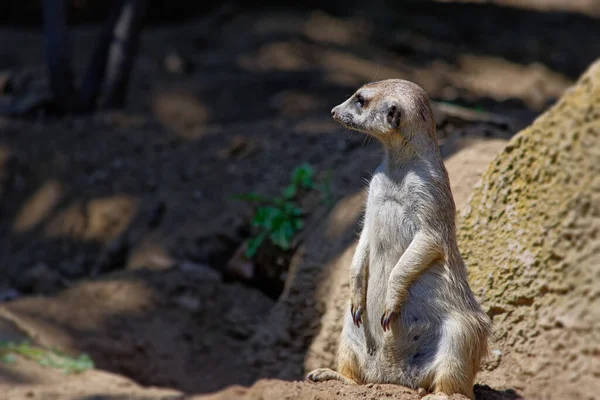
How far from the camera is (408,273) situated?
3.04 meters

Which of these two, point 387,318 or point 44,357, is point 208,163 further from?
point 387,318

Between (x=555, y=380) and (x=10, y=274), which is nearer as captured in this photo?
(x=555, y=380)

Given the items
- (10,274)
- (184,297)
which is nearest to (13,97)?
(10,274)

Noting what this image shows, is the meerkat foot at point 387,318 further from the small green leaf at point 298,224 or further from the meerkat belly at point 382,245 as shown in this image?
the small green leaf at point 298,224

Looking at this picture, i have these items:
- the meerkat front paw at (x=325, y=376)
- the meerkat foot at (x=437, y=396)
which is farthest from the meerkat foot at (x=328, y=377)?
the meerkat foot at (x=437, y=396)

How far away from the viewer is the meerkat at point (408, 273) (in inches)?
118

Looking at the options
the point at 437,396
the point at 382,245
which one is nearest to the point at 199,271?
the point at 382,245

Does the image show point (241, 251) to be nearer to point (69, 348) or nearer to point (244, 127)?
point (69, 348)

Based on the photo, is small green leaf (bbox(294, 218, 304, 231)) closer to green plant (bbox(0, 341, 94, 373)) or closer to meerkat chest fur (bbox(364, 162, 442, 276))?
green plant (bbox(0, 341, 94, 373))

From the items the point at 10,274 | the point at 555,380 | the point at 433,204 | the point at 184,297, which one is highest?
the point at 433,204

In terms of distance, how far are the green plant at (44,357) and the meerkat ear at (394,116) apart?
2404 mm

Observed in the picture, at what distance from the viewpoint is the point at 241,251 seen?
559 cm

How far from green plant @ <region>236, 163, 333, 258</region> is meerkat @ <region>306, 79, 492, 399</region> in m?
2.02

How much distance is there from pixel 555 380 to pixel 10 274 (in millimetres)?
5109
